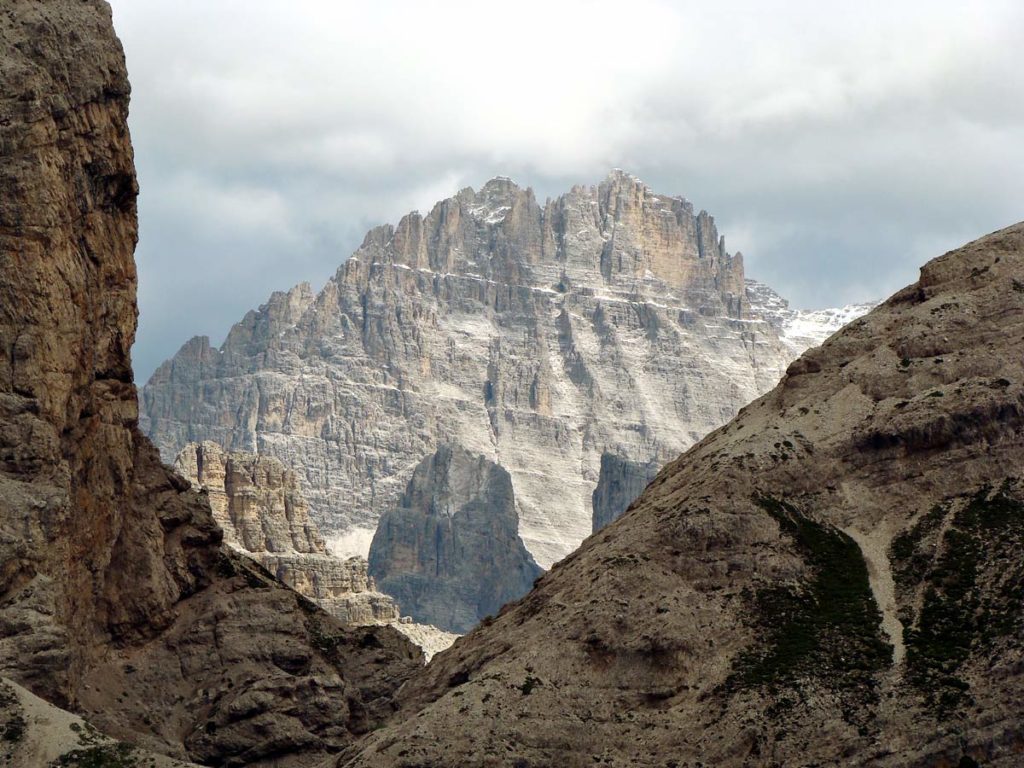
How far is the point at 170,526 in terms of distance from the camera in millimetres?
158875

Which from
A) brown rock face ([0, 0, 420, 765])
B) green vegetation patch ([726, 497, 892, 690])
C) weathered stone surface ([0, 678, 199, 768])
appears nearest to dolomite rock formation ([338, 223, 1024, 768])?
green vegetation patch ([726, 497, 892, 690])

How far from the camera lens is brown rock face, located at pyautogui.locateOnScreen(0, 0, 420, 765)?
136m

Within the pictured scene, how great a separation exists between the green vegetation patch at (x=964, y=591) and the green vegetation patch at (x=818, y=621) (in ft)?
8.43

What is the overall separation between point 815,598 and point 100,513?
48.6 metres

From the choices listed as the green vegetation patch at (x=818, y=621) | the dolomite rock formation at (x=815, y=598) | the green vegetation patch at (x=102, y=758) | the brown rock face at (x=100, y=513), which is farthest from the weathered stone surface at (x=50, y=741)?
the green vegetation patch at (x=818, y=621)

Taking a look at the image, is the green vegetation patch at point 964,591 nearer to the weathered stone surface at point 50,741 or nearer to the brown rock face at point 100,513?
the brown rock face at point 100,513

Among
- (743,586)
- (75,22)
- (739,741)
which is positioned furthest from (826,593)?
(75,22)

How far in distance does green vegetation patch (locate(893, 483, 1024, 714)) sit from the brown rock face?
43020 mm

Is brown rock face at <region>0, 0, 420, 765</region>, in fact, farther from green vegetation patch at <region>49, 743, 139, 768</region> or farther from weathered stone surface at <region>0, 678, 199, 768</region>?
green vegetation patch at <region>49, 743, 139, 768</region>

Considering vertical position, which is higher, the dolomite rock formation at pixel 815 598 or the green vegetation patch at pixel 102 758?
the dolomite rock formation at pixel 815 598

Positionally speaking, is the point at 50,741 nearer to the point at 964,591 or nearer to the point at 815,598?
the point at 815,598

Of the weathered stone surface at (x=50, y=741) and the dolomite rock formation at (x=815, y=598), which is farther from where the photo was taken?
the weathered stone surface at (x=50, y=741)

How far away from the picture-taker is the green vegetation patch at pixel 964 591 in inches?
4828

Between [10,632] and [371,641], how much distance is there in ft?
138
